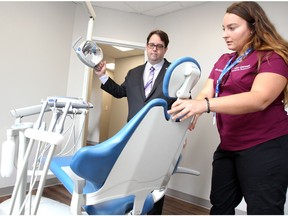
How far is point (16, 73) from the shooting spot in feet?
7.85

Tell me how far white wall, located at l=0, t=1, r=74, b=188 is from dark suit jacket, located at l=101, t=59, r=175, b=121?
125cm

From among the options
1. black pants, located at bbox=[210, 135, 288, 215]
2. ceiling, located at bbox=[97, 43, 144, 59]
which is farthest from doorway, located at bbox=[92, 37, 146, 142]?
black pants, located at bbox=[210, 135, 288, 215]

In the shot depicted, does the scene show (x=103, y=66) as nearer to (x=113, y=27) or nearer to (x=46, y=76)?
(x=46, y=76)

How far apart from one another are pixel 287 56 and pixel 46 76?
2443 millimetres

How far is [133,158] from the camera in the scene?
772mm

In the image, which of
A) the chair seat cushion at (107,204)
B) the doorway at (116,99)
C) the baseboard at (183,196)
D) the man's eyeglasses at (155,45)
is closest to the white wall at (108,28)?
the baseboard at (183,196)

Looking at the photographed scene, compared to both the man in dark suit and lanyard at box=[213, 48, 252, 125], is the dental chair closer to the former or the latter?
lanyard at box=[213, 48, 252, 125]

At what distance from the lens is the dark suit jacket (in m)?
1.57

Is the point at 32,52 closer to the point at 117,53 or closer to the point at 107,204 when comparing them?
the point at 107,204

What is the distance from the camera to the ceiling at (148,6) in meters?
2.82

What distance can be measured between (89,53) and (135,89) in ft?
1.39

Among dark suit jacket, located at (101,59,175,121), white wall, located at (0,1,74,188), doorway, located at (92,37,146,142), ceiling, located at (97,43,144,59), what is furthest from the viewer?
doorway, located at (92,37,146,142)

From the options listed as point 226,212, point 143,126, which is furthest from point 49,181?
point 143,126

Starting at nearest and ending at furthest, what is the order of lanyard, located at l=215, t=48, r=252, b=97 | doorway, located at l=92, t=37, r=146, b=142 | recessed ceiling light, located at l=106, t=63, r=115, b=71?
lanyard, located at l=215, t=48, r=252, b=97 < doorway, located at l=92, t=37, r=146, b=142 < recessed ceiling light, located at l=106, t=63, r=115, b=71
